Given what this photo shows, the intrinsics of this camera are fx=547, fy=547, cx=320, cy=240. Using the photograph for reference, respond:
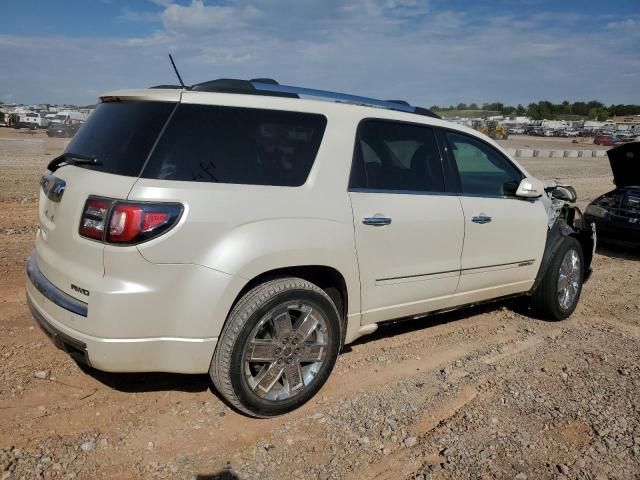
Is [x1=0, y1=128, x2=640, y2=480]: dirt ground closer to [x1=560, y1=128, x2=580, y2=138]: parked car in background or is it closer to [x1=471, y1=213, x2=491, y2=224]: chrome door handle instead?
[x1=471, y1=213, x2=491, y2=224]: chrome door handle

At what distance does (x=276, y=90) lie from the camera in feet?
11.0

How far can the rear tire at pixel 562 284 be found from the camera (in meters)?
5.01

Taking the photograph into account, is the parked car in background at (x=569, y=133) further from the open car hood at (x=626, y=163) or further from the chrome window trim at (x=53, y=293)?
the chrome window trim at (x=53, y=293)

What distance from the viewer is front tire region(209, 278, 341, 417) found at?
3.00 metres

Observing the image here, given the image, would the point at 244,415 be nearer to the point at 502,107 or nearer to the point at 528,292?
the point at 528,292

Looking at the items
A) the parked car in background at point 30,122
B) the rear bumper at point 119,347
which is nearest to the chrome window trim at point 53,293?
the rear bumper at point 119,347

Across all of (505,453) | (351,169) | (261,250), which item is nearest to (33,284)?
(261,250)

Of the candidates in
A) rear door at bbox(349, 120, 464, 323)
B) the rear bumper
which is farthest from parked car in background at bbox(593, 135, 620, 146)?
the rear bumper

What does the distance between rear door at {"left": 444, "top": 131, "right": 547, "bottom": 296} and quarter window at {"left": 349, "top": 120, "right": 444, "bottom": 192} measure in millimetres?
241

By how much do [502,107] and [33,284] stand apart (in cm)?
16596

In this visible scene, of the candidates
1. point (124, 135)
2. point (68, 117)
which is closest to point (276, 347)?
point (124, 135)

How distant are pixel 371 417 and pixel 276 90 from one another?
2084 millimetres

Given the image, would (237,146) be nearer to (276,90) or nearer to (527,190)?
(276,90)

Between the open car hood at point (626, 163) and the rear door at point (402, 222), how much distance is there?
5395 mm
